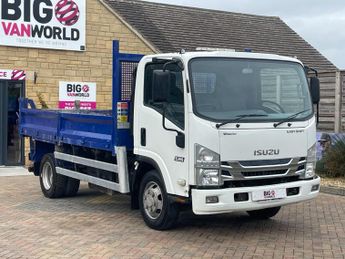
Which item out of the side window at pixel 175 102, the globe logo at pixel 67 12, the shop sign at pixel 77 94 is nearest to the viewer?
the side window at pixel 175 102

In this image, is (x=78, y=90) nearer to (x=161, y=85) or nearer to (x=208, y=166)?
(x=161, y=85)

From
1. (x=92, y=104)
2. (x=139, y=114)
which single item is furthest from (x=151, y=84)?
(x=92, y=104)

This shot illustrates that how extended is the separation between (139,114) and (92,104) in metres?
8.42

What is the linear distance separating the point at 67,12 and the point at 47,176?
251 inches

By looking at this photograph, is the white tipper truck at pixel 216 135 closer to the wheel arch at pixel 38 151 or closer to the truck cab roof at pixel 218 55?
the truck cab roof at pixel 218 55

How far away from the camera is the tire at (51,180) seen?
396 inches

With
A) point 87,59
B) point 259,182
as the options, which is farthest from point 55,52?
point 259,182

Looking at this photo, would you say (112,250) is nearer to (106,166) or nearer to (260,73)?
(106,166)

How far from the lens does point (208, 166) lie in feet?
21.6

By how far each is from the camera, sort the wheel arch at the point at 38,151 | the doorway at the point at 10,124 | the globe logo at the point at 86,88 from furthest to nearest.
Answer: the globe logo at the point at 86,88
the doorway at the point at 10,124
the wheel arch at the point at 38,151

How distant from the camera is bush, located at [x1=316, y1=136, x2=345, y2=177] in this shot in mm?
11438

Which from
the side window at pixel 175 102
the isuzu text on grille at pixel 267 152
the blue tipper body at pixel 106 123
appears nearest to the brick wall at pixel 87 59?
the blue tipper body at pixel 106 123

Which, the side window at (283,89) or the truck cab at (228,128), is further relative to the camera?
the side window at (283,89)

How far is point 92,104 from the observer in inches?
620
